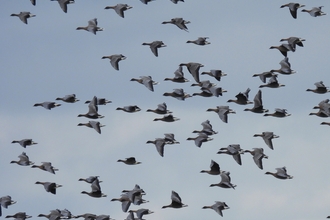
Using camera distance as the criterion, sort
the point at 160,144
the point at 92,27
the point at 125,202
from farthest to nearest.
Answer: the point at 92,27, the point at 160,144, the point at 125,202

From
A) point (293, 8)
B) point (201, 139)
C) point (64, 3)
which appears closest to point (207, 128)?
point (201, 139)

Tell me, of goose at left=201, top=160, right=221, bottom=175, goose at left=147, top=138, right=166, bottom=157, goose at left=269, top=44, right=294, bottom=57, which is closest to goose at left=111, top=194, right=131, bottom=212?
goose at left=147, top=138, right=166, bottom=157

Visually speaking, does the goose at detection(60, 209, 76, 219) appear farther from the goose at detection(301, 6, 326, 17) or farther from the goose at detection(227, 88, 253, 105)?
the goose at detection(301, 6, 326, 17)

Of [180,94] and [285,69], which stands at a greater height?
[285,69]

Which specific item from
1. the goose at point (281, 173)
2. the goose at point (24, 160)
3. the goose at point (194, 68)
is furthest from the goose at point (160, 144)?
the goose at point (24, 160)

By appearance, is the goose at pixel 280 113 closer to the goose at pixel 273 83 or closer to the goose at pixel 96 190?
the goose at pixel 273 83

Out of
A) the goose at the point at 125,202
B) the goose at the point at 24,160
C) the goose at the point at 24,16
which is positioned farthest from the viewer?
the goose at the point at 24,16

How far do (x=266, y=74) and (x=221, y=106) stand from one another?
9.43 ft

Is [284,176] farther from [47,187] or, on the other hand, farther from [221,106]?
[47,187]

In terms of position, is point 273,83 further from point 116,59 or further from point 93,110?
point 93,110

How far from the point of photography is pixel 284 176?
51.5 meters

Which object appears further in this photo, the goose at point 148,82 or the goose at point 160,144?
the goose at point 148,82

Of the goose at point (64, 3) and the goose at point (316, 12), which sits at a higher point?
the goose at point (64, 3)

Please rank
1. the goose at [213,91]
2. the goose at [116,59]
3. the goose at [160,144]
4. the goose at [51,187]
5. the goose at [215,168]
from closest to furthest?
the goose at [215,168] < the goose at [160,144] < the goose at [51,187] < the goose at [213,91] < the goose at [116,59]
